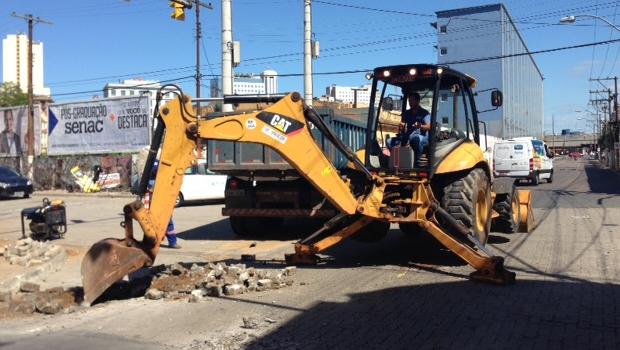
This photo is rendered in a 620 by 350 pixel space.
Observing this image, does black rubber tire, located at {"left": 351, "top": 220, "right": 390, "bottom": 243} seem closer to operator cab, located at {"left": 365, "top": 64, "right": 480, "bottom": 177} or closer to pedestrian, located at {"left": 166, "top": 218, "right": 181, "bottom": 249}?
operator cab, located at {"left": 365, "top": 64, "right": 480, "bottom": 177}

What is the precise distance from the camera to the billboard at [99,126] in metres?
31.8

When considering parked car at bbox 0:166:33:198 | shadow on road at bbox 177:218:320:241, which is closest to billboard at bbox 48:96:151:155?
parked car at bbox 0:166:33:198

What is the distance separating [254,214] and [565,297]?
21.1 feet

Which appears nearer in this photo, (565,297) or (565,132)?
(565,297)

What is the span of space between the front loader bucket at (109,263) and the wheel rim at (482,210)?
16.5ft

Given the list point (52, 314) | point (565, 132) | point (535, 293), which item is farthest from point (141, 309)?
point (565, 132)

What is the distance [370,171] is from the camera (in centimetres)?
879

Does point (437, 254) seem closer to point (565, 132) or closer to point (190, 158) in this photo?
point (190, 158)

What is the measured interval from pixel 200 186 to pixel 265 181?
9067 mm

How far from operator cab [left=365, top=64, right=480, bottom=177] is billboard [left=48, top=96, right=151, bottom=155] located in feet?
77.9

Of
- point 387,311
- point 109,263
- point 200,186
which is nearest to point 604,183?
point 200,186

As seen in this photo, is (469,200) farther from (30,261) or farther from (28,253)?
(28,253)

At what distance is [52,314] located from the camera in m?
6.85

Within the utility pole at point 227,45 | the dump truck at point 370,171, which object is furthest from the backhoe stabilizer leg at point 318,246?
the utility pole at point 227,45
